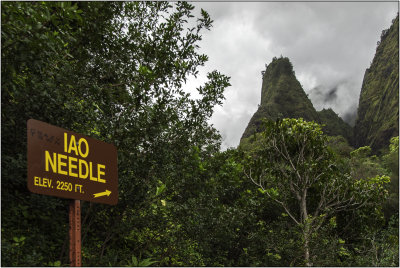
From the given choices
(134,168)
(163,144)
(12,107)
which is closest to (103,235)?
(134,168)

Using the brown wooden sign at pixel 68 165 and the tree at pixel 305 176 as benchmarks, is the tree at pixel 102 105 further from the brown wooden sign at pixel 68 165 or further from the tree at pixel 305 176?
the tree at pixel 305 176

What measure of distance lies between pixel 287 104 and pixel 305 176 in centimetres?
6541

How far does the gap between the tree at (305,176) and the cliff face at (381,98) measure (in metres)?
43.9

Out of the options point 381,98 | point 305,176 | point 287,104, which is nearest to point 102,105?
point 305,176

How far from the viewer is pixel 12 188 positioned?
4.89 meters

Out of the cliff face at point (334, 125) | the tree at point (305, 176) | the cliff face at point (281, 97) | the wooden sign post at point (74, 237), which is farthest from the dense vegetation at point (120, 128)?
the cliff face at point (334, 125)

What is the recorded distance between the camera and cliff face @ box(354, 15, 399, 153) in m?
49.5

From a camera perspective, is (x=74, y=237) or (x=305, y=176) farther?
(x=305, y=176)

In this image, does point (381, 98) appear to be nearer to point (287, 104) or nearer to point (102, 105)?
point (287, 104)

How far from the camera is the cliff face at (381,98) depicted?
49500 mm

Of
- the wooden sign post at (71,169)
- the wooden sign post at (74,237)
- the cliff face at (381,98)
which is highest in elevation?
the cliff face at (381,98)

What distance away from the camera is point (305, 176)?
9164mm

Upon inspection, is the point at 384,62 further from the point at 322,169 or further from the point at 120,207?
the point at 120,207

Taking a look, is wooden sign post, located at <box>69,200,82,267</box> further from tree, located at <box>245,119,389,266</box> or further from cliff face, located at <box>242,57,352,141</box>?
cliff face, located at <box>242,57,352,141</box>
